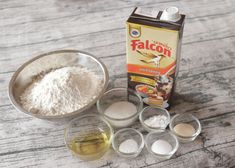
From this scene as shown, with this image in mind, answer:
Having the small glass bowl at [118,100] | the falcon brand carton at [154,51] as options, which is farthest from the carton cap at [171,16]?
the small glass bowl at [118,100]

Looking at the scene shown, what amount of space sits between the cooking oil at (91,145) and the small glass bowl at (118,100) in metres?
0.05

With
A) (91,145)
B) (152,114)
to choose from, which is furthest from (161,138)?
(91,145)

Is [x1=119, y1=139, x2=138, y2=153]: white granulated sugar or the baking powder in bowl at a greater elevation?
the baking powder in bowl

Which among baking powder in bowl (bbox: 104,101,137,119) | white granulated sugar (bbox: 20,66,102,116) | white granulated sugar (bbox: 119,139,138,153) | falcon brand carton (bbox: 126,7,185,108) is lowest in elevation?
white granulated sugar (bbox: 119,139,138,153)

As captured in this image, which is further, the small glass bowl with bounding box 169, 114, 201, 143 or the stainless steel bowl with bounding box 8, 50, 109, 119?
the stainless steel bowl with bounding box 8, 50, 109, 119

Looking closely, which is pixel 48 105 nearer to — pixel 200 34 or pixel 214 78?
pixel 214 78

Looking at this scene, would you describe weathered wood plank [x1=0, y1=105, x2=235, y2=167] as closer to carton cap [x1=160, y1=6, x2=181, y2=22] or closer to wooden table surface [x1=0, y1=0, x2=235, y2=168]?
wooden table surface [x1=0, y1=0, x2=235, y2=168]

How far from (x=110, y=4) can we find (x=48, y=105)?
2.19ft

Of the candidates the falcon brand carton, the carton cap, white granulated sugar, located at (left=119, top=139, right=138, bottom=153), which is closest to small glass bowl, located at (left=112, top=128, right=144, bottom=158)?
white granulated sugar, located at (left=119, top=139, right=138, bottom=153)

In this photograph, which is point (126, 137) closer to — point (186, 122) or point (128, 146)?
point (128, 146)

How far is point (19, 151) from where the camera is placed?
876 millimetres

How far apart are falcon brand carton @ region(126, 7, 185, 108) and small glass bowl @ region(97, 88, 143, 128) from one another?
0.02m

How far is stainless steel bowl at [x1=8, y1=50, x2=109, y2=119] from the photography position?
0.97 meters

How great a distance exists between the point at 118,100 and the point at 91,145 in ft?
0.60
